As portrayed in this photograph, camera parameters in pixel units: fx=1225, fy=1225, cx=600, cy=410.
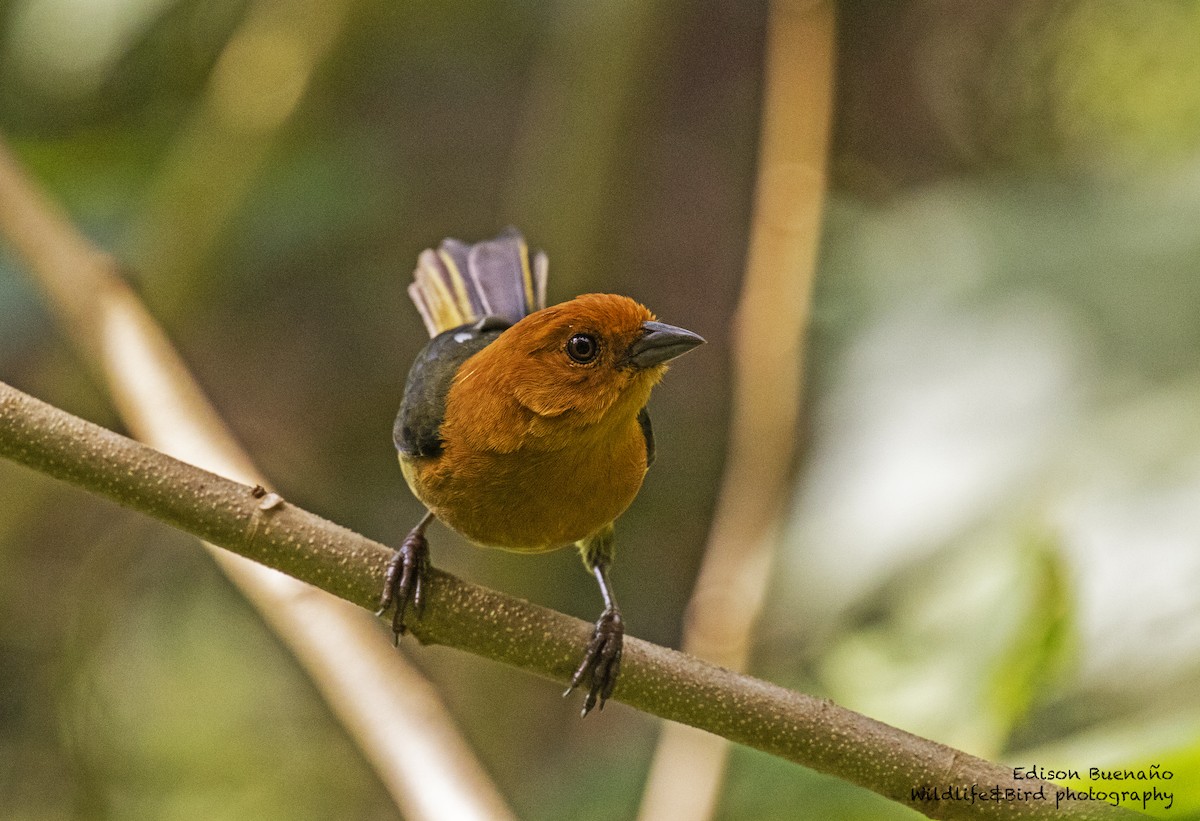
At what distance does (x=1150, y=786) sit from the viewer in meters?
1.43

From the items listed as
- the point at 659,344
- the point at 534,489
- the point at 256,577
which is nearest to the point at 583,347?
the point at 659,344

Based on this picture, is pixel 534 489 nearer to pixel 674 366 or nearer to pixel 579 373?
pixel 579 373

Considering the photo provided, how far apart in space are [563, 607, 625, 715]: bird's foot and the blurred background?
1.45ft

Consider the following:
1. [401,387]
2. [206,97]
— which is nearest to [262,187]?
[206,97]

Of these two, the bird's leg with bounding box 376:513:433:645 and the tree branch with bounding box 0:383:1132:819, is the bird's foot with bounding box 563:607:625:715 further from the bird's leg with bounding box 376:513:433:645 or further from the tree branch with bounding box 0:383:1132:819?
the bird's leg with bounding box 376:513:433:645

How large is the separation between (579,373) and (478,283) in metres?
0.98

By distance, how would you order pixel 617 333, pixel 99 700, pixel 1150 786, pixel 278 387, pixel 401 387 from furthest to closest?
pixel 278 387 → pixel 401 387 → pixel 99 700 → pixel 617 333 → pixel 1150 786

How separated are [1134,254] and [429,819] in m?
2.38

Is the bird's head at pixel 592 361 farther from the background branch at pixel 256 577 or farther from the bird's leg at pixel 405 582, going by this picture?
the background branch at pixel 256 577

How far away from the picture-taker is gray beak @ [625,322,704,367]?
2270 mm

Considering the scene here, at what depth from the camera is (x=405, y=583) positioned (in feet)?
6.71

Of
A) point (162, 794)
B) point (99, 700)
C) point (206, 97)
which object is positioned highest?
point (206, 97)

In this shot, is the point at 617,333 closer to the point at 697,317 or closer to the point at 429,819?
the point at 429,819

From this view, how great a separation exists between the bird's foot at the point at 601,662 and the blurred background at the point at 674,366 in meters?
0.44
